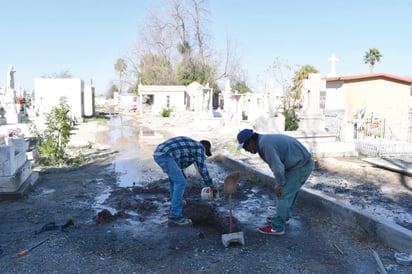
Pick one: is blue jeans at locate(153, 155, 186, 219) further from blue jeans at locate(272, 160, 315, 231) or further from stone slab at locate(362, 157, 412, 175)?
stone slab at locate(362, 157, 412, 175)

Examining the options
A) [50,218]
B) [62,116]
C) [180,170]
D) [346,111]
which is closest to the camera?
[180,170]

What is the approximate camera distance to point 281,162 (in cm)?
457

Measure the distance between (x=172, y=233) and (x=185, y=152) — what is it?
106 cm

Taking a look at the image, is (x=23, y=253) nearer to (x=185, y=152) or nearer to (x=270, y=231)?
(x=185, y=152)

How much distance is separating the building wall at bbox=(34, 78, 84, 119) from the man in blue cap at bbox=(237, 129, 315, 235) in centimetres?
2669

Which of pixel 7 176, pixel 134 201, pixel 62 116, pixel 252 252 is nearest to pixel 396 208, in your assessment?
pixel 252 252

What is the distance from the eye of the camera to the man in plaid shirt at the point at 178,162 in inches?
198

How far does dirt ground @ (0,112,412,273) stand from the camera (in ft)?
13.2

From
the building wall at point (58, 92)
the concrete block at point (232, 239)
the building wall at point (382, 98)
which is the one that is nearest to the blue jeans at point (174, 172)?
the concrete block at point (232, 239)

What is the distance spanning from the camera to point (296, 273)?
3848 mm

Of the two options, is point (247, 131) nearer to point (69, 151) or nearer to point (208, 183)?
point (208, 183)

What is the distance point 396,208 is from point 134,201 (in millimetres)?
4299

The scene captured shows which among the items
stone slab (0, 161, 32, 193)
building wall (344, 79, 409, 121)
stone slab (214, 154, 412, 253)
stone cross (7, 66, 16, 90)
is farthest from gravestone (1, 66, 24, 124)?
stone slab (214, 154, 412, 253)

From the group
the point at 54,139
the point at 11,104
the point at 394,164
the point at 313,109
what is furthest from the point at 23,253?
the point at 11,104
